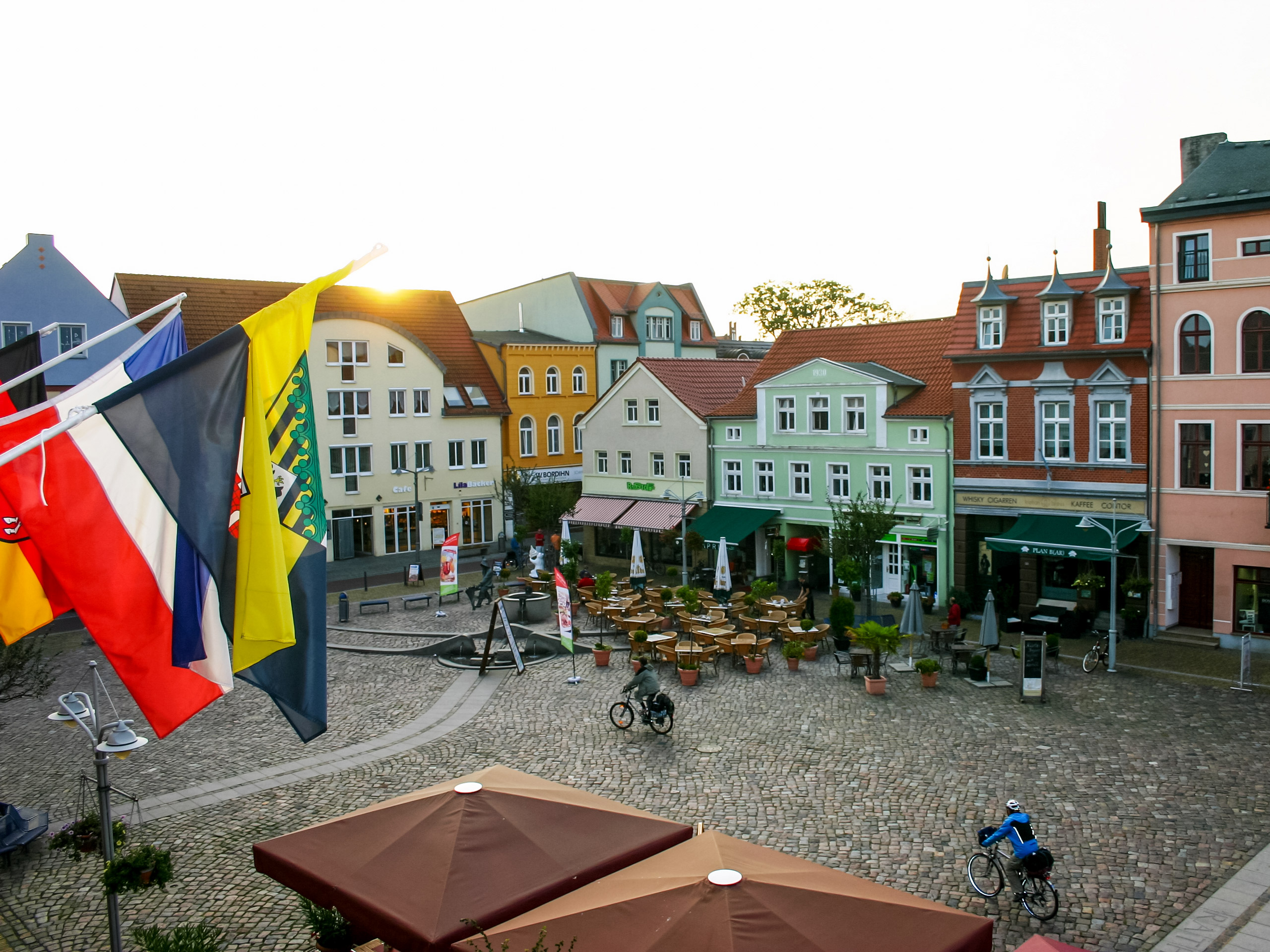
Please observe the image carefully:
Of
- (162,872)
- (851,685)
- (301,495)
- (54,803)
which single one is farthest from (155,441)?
(851,685)

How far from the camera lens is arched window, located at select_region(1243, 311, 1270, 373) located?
82.8ft

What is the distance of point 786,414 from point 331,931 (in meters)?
28.1

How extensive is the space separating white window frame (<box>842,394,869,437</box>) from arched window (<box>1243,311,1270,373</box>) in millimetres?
11360

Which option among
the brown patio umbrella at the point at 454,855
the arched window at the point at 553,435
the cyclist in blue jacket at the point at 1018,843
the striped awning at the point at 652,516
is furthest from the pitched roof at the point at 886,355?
the brown patio umbrella at the point at 454,855

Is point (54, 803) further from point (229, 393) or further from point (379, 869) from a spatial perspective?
point (229, 393)

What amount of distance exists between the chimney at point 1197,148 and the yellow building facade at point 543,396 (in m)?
32.2

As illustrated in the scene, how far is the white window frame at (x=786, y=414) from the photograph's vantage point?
36188 millimetres

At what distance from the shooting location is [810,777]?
16938mm

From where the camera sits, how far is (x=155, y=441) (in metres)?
8.23

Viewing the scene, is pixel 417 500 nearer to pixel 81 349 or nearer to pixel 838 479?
pixel 838 479

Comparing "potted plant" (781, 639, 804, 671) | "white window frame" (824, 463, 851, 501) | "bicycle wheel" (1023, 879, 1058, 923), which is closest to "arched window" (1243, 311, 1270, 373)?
"white window frame" (824, 463, 851, 501)

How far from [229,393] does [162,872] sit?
18.9 feet

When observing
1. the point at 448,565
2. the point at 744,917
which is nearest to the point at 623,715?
the point at 744,917

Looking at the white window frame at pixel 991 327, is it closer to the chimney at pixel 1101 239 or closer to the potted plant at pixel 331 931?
the chimney at pixel 1101 239
